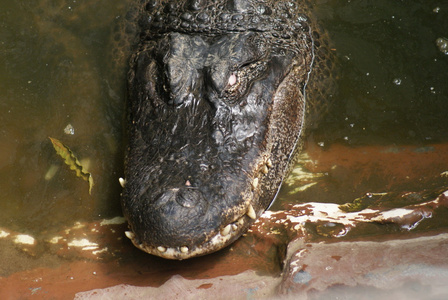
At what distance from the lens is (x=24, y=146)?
4.05 m

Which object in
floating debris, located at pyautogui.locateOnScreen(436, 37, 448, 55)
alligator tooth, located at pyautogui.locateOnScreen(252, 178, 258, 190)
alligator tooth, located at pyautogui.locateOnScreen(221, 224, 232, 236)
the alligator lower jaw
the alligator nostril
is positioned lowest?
the alligator lower jaw

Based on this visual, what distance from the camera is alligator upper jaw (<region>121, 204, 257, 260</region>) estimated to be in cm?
300

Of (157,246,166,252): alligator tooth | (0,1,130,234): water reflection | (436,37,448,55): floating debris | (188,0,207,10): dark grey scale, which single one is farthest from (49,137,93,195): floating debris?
(436,37,448,55): floating debris

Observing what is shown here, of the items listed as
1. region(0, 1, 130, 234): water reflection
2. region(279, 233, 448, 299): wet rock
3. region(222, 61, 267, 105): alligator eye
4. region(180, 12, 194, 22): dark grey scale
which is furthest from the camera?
region(180, 12, 194, 22): dark grey scale

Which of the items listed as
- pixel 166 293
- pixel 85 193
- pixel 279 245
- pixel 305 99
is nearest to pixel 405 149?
pixel 305 99

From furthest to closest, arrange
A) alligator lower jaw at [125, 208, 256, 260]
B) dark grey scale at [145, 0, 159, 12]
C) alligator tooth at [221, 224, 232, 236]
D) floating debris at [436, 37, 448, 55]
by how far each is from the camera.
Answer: dark grey scale at [145, 0, 159, 12], floating debris at [436, 37, 448, 55], alligator tooth at [221, 224, 232, 236], alligator lower jaw at [125, 208, 256, 260]

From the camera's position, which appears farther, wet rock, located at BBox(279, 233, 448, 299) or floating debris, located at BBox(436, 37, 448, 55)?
floating debris, located at BBox(436, 37, 448, 55)

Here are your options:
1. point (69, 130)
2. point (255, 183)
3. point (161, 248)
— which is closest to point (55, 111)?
point (69, 130)

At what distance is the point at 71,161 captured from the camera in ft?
12.8

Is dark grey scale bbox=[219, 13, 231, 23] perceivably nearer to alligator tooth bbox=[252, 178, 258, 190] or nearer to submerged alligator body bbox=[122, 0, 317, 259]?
submerged alligator body bbox=[122, 0, 317, 259]

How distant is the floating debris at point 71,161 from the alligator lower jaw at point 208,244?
0.97 metres

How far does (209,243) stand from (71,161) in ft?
5.14

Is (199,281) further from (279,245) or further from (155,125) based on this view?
(155,125)

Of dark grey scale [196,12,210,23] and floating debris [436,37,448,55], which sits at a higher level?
dark grey scale [196,12,210,23]
